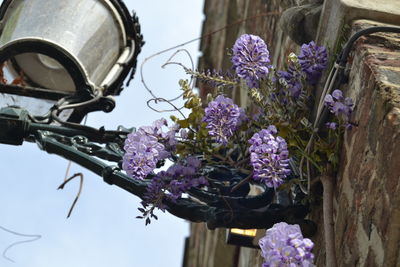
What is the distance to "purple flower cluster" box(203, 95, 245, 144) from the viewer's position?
9.55ft

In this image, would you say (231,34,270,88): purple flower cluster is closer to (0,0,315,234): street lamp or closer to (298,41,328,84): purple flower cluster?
(298,41,328,84): purple flower cluster

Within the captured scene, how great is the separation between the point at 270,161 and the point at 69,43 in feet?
4.41

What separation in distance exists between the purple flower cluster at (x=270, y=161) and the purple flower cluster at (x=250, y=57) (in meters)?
0.31

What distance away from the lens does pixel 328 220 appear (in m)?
2.77

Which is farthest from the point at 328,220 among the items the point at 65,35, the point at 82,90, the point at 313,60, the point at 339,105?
the point at 65,35

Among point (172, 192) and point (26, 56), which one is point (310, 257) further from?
point (26, 56)

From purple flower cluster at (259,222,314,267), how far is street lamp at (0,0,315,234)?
0.53m

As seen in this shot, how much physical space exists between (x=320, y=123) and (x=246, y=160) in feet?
0.84

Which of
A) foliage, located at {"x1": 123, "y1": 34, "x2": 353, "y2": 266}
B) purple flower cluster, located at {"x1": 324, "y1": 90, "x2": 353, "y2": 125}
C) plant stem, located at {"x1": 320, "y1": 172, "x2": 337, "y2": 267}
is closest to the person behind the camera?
plant stem, located at {"x1": 320, "y1": 172, "x2": 337, "y2": 267}

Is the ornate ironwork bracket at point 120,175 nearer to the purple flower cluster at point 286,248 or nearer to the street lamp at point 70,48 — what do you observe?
the street lamp at point 70,48

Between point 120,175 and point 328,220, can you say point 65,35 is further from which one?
point 328,220

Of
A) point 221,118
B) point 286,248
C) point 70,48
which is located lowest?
point 286,248

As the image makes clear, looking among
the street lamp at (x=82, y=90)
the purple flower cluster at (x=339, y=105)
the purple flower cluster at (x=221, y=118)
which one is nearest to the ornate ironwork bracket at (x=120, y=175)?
the street lamp at (x=82, y=90)

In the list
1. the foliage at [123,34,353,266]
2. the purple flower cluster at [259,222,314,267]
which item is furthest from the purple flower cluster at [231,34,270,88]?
the purple flower cluster at [259,222,314,267]
